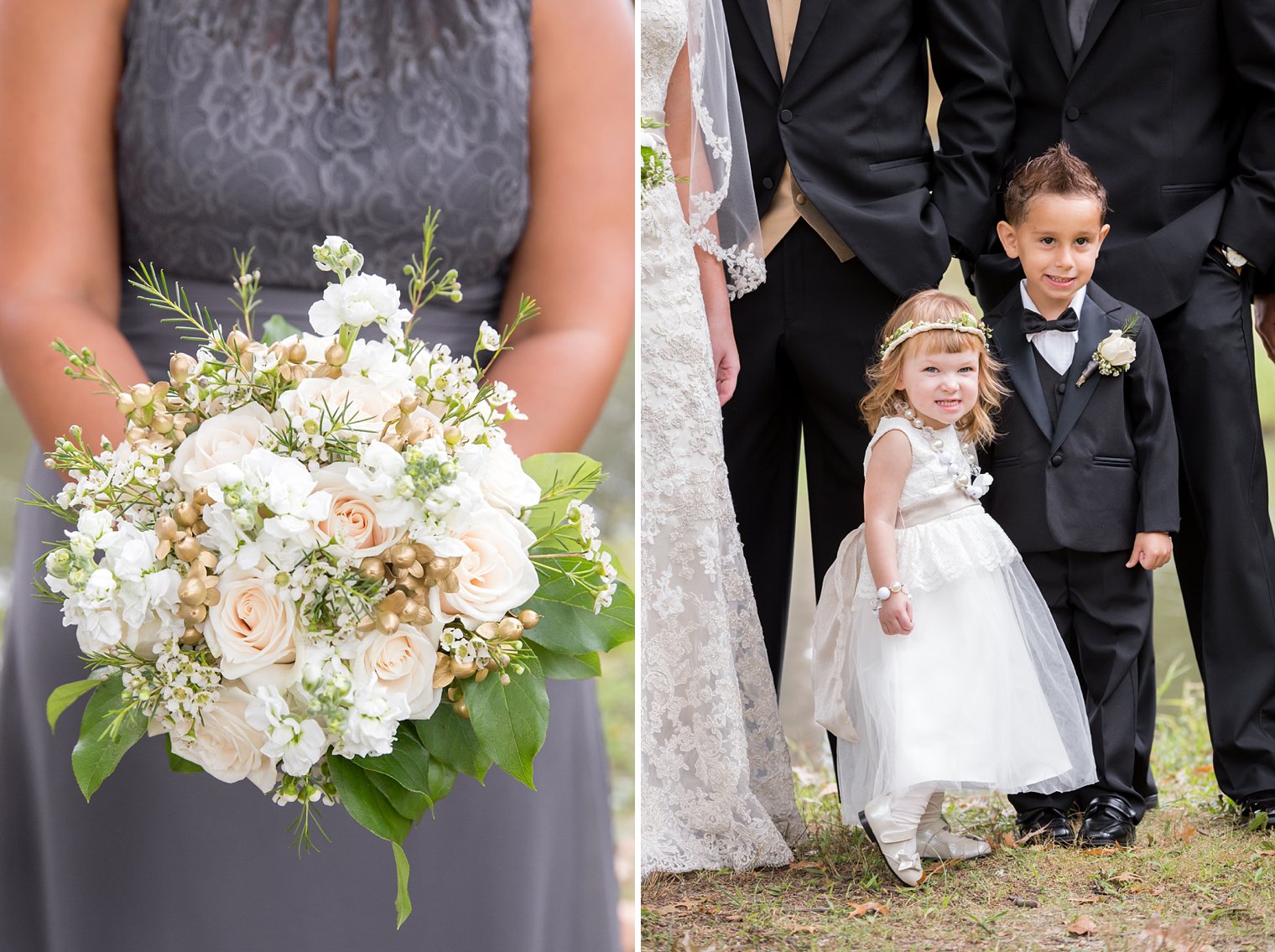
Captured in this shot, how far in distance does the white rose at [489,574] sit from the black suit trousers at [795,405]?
1.95 meters

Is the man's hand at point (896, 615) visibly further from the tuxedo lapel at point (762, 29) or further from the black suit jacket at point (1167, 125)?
the tuxedo lapel at point (762, 29)

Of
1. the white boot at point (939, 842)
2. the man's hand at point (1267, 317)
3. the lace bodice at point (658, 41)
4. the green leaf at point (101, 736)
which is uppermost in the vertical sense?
the lace bodice at point (658, 41)

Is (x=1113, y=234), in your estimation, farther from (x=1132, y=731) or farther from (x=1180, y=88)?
(x=1132, y=731)

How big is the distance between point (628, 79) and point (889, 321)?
119cm

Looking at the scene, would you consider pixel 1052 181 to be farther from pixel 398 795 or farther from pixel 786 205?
pixel 398 795

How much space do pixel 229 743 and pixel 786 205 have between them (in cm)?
225

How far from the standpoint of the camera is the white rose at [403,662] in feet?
5.55

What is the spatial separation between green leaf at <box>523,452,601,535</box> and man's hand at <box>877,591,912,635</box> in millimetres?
1304

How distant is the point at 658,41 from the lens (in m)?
3.14

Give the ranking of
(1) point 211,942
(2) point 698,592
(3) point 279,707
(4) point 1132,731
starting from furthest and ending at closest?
(4) point 1132,731 → (2) point 698,592 → (1) point 211,942 → (3) point 279,707

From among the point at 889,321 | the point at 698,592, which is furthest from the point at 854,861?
the point at 889,321

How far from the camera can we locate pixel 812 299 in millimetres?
3572

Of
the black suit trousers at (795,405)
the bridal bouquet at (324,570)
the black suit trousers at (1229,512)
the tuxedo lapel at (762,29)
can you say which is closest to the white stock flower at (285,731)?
the bridal bouquet at (324,570)

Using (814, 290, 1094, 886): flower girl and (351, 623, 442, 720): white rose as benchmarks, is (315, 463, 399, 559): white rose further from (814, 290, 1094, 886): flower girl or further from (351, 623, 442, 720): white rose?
(814, 290, 1094, 886): flower girl
